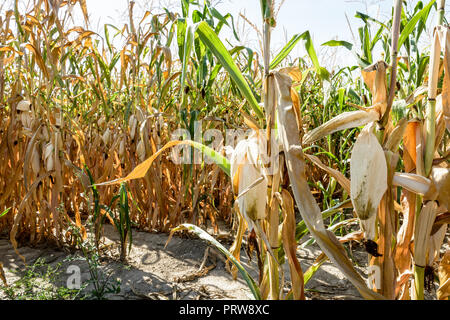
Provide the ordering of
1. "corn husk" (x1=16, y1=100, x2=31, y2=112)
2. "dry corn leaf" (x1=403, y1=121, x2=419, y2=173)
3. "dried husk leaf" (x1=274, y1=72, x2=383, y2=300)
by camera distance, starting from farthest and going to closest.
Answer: "corn husk" (x1=16, y1=100, x2=31, y2=112) < "dry corn leaf" (x1=403, y1=121, x2=419, y2=173) < "dried husk leaf" (x1=274, y1=72, x2=383, y2=300)

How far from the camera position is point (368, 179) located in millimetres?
543

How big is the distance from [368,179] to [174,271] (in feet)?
3.61

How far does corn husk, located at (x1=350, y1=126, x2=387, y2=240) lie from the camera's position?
543 millimetres

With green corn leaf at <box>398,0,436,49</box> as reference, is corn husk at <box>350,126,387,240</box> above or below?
below

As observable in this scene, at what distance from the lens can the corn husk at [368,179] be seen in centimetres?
54

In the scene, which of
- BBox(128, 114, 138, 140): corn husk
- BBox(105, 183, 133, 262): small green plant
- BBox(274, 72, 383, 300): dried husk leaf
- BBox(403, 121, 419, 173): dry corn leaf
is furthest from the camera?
BBox(128, 114, 138, 140): corn husk

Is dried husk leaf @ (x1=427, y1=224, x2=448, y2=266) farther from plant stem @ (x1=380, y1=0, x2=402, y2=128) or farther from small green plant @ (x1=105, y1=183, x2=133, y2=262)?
small green plant @ (x1=105, y1=183, x2=133, y2=262)

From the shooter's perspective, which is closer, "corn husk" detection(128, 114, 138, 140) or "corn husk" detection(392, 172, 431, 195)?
"corn husk" detection(392, 172, 431, 195)

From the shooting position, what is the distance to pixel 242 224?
748mm

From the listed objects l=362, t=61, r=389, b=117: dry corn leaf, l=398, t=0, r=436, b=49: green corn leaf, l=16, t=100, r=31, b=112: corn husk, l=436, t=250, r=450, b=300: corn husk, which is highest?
l=398, t=0, r=436, b=49: green corn leaf

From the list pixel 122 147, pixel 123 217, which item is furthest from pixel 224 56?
pixel 122 147

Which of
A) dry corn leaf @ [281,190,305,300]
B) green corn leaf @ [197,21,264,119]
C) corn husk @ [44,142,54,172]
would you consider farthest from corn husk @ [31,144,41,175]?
dry corn leaf @ [281,190,305,300]

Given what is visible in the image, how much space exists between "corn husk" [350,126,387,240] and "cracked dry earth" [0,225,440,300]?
24.8 inches
